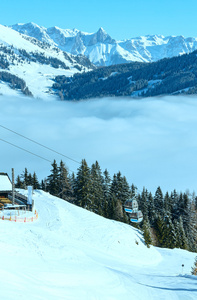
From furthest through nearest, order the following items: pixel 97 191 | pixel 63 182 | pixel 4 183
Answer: pixel 97 191, pixel 63 182, pixel 4 183

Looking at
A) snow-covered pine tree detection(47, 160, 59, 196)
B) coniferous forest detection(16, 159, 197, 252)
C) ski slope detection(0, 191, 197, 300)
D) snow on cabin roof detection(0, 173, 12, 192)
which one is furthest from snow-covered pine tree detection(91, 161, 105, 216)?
ski slope detection(0, 191, 197, 300)

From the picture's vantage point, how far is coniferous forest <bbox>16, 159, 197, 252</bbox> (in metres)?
58.9

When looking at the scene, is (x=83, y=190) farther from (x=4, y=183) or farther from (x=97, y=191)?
(x=4, y=183)

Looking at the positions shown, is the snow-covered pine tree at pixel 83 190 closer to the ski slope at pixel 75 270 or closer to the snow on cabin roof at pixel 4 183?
the snow on cabin roof at pixel 4 183

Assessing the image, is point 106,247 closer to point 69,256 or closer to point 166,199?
point 69,256

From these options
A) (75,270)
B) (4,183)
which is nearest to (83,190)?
(4,183)

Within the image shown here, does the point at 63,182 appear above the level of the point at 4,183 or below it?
above

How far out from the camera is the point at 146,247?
44.7 m

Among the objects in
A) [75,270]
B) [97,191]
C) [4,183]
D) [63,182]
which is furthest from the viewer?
[97,191]

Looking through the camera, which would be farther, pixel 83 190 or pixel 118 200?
pixel 118 200

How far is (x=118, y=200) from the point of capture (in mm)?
65000

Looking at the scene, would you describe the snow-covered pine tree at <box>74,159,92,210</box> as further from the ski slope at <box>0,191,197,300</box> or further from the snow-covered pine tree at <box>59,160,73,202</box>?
the ski slope at <box>0,191,197,300</box>

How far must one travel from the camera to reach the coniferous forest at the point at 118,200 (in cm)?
5891

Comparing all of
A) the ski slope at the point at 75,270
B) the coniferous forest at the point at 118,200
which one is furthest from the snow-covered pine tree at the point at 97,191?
the ski slope at the point at 75,270
